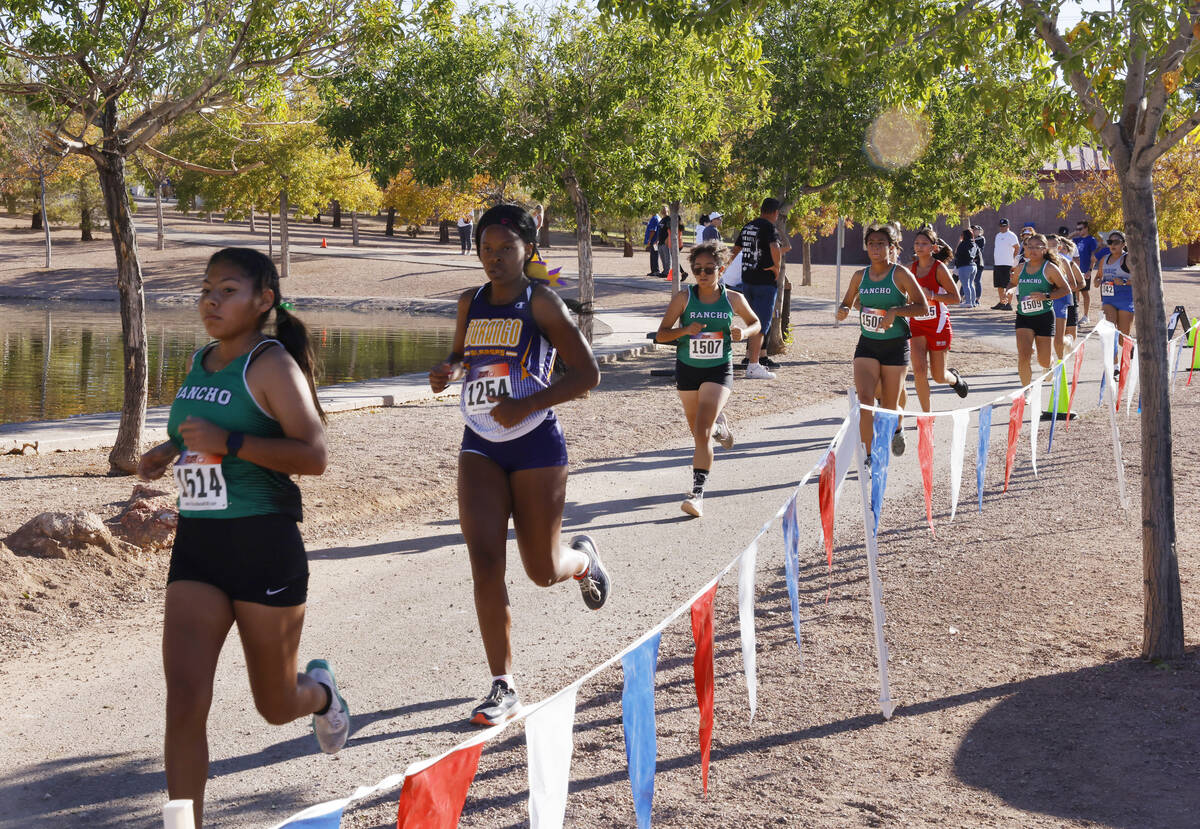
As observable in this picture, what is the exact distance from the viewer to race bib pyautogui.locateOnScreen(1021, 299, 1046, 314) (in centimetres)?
1320

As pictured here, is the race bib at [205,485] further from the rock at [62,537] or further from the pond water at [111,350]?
the pond water at [111,350]

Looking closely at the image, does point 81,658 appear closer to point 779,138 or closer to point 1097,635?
point 1097,635

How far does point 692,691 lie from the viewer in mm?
5070

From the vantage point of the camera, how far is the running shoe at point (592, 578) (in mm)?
5531

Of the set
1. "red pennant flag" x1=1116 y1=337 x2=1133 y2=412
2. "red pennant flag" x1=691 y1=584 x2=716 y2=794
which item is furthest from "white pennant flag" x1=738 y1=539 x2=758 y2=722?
"red pennant flag" x1=1116 y1=337 x2=1133 y2=412

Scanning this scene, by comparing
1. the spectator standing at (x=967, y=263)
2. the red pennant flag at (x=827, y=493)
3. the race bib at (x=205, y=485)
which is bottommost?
the red pennant flag at (x=827, y=493)

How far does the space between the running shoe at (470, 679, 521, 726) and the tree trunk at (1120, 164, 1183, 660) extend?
9.53 ft

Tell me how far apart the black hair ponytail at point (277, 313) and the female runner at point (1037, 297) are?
10.7 m

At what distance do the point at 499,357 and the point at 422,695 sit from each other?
56.4 inches

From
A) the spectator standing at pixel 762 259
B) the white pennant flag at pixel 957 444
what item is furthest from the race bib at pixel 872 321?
the spectator standing at pixel 762 259

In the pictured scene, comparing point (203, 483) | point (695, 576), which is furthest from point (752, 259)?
point (203, 483)

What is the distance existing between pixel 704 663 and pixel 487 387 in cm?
161

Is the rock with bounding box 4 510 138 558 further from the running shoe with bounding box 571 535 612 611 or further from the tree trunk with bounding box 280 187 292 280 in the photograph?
the tree trunk with bounding box 280 187 292 280

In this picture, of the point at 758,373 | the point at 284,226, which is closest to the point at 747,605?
the point at 758,373
